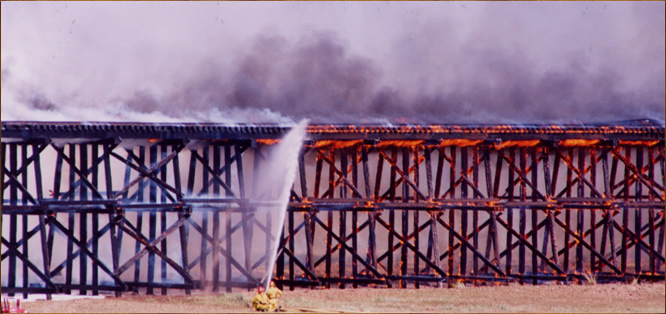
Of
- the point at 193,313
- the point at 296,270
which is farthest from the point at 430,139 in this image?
the point at 296,270

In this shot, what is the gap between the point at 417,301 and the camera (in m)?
22.8

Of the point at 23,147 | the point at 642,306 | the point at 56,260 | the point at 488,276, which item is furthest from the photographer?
the point at 56,260

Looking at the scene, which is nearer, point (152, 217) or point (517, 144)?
point (152, 217)

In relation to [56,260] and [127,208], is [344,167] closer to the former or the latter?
[127,208]

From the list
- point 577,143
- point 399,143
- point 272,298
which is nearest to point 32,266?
point 272,298

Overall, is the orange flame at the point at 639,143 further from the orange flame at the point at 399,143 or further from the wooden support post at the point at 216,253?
the wooden support post at the point at 216,253

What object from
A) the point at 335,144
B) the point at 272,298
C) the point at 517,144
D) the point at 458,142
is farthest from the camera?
the point at 517,144

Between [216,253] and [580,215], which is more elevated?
[580,215]

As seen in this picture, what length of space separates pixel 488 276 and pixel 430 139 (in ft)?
13.9

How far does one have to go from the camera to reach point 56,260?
36781 millimetres

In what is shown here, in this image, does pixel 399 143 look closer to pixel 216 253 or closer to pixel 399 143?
pixel 399 143

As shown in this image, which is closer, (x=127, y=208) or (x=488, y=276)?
(x=127, y=208)

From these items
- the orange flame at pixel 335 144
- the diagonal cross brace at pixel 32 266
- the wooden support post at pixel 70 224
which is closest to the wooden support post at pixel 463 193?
the orange flame at pixel 335 144

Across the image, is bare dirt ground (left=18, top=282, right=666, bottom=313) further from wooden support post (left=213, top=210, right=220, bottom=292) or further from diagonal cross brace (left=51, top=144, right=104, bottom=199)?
diagonal cross brace (left=51, top=144, right=104, bottom=199)
